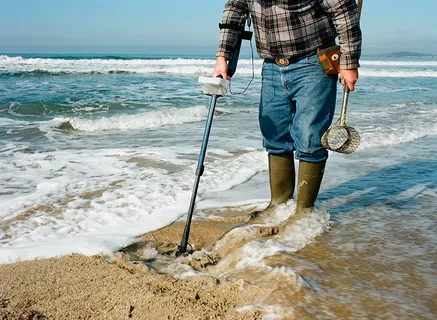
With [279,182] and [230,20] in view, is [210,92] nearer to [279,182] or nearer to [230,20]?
[230,20]

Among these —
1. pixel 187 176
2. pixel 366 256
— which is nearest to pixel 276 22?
pixel 366 256

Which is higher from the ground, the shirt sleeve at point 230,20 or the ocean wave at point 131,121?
the shirt sleeve at point 230,20

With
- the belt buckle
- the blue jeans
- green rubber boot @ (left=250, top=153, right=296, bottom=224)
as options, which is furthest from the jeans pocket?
green rubber boot @ (left=250, top=153, right=296, bottom=224)

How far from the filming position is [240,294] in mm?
2357

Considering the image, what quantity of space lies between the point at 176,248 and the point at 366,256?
128 cm

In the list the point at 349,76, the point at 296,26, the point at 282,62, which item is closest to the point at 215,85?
the point at 282,62

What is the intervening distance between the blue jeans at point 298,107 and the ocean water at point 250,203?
12.4 inches

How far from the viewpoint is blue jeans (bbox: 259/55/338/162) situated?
3055mm

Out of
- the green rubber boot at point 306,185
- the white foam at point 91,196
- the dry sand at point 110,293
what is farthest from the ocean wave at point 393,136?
the dry sand at point 110,293

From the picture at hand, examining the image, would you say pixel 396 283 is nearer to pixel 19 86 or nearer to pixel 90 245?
pixel 90 245

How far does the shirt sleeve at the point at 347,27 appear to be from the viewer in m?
2.83

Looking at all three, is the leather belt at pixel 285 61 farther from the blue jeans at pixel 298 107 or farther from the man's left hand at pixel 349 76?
the man's left hand at pixel 349 76

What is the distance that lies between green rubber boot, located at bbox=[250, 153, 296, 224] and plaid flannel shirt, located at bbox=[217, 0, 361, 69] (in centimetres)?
79

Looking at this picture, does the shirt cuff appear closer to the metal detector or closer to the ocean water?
the metal detector
